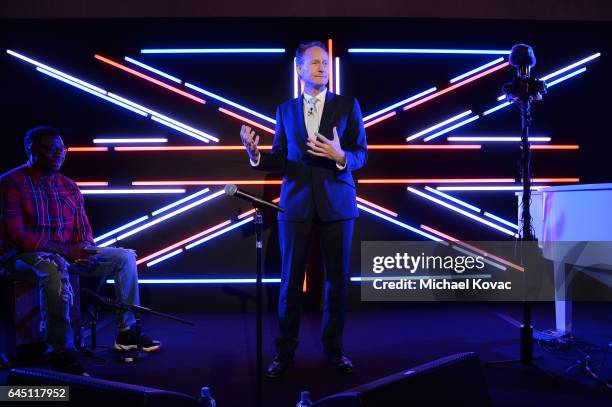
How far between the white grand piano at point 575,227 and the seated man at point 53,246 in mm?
3020

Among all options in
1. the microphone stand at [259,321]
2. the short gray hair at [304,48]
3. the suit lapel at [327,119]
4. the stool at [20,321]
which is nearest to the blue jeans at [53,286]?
the stool at [20,321]

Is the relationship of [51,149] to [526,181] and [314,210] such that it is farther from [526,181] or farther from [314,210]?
[526,181]

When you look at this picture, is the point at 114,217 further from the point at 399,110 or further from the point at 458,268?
the point at 458,268

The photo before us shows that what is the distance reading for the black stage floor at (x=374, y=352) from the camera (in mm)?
2561

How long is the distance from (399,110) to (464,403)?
346 cm

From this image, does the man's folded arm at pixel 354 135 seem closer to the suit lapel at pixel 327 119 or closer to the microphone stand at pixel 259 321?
the suit lapel at pixel 327 119

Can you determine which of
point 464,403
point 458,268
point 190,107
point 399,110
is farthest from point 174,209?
point 464,403

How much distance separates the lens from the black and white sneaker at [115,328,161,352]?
330 cm

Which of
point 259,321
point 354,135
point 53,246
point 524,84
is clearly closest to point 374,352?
point 259,321

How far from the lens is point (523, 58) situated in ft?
10.0

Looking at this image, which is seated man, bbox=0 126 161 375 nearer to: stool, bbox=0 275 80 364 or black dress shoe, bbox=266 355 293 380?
stool, bbox=0 275 80 364

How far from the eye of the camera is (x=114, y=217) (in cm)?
448

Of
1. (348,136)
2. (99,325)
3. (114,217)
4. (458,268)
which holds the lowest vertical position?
(99,325)

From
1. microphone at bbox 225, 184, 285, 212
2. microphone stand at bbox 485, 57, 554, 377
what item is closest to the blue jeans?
microphone at bbox 225, 184, 285, 212
